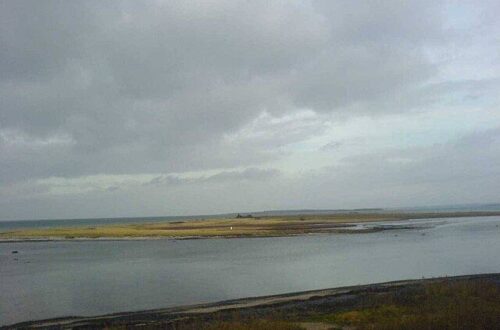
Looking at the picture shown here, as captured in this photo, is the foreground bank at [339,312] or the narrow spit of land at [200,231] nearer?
the foreground bank at [339,312]

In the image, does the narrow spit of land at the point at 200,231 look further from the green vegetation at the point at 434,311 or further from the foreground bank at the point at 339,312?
the green vegetation at the point at 434,311

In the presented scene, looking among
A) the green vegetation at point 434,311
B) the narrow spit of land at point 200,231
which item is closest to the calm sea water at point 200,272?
the green vegetation at point 434,311

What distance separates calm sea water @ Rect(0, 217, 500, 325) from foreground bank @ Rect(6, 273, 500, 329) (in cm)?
256

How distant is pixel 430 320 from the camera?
13742mm

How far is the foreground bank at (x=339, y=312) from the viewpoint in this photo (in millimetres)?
14742

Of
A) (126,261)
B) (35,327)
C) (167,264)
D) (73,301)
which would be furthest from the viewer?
(126,261)

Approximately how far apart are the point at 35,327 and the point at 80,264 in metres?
A: 22.4

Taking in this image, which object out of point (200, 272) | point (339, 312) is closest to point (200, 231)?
point (200, 272)

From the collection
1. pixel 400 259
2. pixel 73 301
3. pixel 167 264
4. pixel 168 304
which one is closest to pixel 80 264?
pixel 167 264

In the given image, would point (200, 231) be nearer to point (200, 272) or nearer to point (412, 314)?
point (200, 272)

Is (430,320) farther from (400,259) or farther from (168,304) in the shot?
(400,259)

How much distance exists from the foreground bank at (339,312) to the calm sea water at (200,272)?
2.56 metres

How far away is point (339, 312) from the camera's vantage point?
19.2 m

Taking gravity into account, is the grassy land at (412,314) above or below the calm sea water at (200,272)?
above
